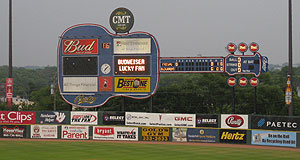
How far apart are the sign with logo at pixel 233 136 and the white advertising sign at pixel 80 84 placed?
9707 mm

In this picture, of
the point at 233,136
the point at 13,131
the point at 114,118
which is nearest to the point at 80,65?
the point at 114,118

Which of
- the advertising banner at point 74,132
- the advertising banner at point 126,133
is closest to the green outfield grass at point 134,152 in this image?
the advertising banner at point 126,133

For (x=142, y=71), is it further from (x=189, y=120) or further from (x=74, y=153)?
(x=74, y=153)

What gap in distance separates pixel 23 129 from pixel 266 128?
17.4 meters

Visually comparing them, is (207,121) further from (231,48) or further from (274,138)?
(231,48)

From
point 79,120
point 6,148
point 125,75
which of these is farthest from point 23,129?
point 125,75

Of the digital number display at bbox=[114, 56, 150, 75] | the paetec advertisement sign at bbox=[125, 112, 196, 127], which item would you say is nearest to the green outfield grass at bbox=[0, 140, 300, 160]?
the paetec advertisement sign at bbox=[125, 112, 196, 127]

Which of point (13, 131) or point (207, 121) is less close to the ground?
point (207, 121)

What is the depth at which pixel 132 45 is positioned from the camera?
28.6 meters

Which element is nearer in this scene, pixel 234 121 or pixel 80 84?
pixel 234 121

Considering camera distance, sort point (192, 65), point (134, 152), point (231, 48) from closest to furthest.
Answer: point (134, 152), point (231, 48), point (192, 65)

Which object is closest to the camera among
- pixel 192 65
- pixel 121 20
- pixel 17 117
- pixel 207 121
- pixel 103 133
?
pixel 207 121

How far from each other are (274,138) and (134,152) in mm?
9217

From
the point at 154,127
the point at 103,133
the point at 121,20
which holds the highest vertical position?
the point at 121,20
